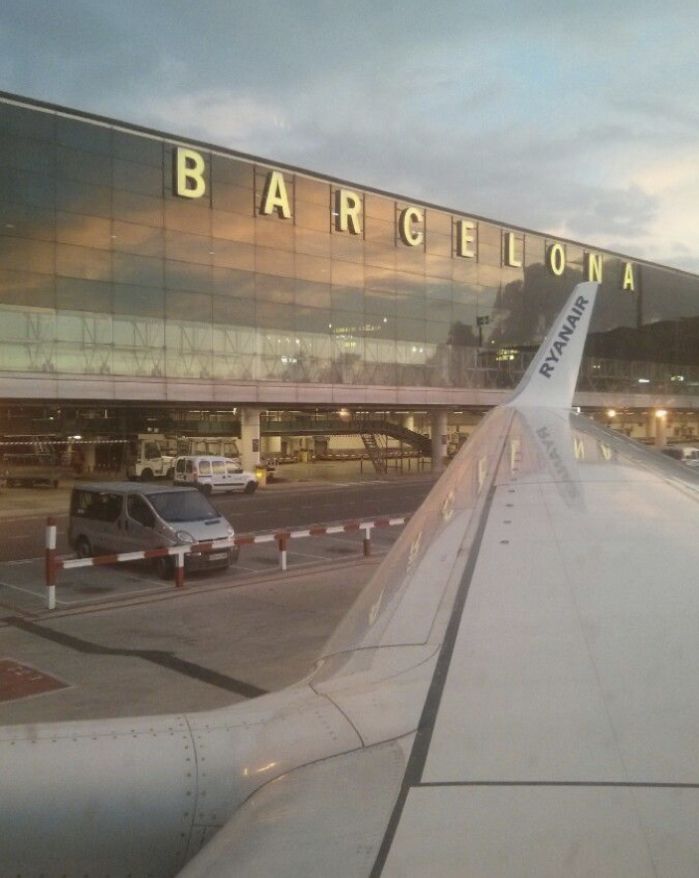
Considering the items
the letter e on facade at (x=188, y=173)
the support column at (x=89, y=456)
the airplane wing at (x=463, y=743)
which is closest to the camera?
the airplane wing at (x=463, y=743)

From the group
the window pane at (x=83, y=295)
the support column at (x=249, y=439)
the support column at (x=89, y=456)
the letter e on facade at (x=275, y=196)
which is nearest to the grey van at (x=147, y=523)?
the window pane at (x=83, y=295)

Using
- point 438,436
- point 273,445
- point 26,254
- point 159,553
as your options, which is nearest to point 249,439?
point 438,436

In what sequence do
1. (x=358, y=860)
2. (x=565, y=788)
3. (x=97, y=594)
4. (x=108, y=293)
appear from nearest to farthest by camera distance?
(x=358, y=860) → (x=565, y=788) → (x=97, y=594) → (x=108, y=293)

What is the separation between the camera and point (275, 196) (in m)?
36.1

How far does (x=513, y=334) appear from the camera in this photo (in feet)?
157

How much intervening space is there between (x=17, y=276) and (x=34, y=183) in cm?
332

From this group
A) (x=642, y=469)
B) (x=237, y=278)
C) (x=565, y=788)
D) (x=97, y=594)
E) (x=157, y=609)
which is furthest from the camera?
(x=237, y=278)

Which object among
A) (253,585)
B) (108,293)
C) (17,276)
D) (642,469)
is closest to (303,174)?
(108,293)

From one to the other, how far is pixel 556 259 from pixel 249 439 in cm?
2304

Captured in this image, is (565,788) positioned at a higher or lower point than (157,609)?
higher

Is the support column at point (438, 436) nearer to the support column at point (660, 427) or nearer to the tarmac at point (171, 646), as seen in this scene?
the support column at point (660, 427)

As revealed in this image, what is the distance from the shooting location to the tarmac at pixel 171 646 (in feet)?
24.8

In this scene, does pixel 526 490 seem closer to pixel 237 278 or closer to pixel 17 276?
pixel 17 276

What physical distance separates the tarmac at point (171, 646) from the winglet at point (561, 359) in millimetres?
4139
